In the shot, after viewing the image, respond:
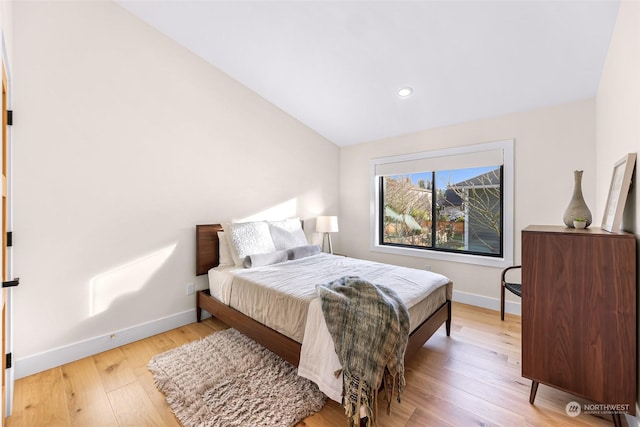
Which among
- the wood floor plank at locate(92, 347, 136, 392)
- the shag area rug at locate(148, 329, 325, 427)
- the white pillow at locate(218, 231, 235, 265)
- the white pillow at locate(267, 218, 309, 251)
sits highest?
the white pillow at locate(267, 218, 309, 251)

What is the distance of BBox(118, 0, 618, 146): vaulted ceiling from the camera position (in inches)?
78.1

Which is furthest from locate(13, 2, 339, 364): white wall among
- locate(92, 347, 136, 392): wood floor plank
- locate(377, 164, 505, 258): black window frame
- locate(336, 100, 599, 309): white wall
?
locate(336, 100, 599, 309): white wall

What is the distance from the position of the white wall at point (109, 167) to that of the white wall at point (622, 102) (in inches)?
124

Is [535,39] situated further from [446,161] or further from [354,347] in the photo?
[354,347]

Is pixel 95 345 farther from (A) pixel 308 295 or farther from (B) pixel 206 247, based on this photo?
(A) pixel 308 295

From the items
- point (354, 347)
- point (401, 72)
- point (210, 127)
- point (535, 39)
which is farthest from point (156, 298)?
point (535, 39)

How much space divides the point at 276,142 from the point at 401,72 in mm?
1732

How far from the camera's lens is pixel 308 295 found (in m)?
1.89

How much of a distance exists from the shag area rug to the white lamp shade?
1.93 metres

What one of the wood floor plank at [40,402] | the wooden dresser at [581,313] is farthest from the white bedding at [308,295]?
the wood floor plank at [40,402]

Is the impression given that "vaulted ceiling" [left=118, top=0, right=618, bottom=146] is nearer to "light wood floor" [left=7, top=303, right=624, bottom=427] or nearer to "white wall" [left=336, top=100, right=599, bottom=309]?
"white wall" [left=336, top=100, right=599, bottom=309]

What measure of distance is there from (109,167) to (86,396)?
1680mm

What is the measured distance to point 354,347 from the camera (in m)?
1.45

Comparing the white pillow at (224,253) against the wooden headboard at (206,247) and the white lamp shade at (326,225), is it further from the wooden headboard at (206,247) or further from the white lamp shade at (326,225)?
the white lamp shade at (326,225)
